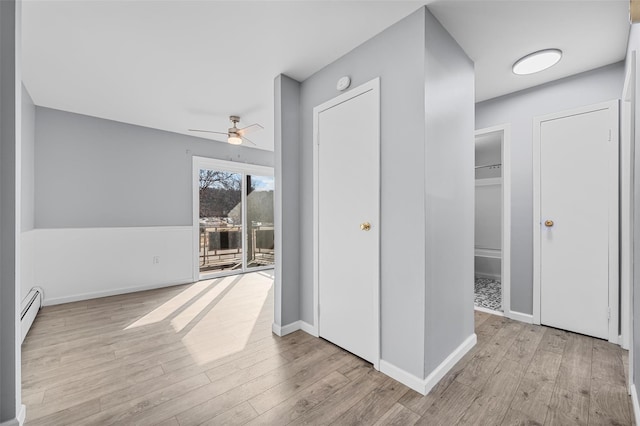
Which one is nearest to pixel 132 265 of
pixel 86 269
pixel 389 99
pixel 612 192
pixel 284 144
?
pixel 86 269

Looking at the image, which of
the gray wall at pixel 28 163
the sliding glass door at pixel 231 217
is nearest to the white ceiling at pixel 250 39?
the gray wall at pixel 28 163

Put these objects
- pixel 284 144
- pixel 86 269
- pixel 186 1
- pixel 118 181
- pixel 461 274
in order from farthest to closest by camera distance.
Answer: pixel 118 181 < pixel 86 269 < pixel 284 144 < pixel 461 274 < pixel 186 1

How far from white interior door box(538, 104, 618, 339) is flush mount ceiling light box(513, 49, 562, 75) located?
56cm

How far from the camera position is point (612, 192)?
226 centimetres

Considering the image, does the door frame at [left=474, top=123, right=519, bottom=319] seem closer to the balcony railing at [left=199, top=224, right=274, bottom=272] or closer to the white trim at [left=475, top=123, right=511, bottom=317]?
the white trim at [left=475, top=123, right=511, bottom=317]

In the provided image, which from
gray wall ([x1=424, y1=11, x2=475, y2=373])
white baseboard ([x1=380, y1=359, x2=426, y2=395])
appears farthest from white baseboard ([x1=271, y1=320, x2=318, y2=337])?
gray wall ([x1=424, y1=11, x2=475, y2=373])

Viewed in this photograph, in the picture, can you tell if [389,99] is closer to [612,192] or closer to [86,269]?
[612,192]

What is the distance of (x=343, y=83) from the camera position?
7.06ft

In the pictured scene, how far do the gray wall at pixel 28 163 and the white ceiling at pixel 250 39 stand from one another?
0.32 m

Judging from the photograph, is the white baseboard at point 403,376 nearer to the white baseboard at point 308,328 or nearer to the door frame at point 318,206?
the door frame at point 318,206

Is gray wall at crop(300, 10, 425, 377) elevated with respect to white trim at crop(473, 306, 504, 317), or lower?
elevated

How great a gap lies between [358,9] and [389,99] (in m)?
0.58

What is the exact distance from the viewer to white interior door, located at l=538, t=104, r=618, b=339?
230 cm
